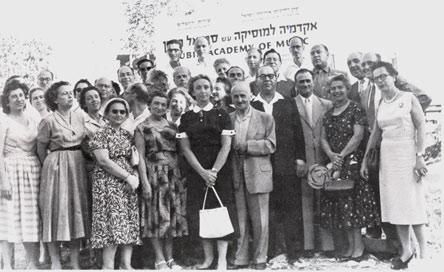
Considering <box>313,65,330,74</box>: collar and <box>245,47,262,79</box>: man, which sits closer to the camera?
<box>313,65,330,74</box>: collar

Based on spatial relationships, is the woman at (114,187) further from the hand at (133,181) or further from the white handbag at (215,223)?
the white handbag at (215,223)

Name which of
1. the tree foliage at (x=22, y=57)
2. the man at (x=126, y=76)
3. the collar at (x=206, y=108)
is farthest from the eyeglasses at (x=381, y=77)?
the tree foliage at (x=22, y=57)

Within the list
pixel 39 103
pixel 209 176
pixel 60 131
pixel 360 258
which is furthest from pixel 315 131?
pixel 39 103

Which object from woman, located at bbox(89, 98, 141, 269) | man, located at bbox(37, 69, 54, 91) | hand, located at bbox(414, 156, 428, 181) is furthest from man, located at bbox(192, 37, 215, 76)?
hand, located at bbox(414, 156, 428, 181)

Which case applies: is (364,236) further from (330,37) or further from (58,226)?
(58,226)

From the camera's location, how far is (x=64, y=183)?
5109mm

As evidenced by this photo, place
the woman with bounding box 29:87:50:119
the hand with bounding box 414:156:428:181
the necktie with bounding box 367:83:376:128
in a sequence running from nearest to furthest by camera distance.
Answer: the hand with bounding box 414:156:428:181
the necktie with bounding box 367:83:376:128
the woman with bounding box 29:87:50:119

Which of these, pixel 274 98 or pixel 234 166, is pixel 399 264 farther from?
pixel 274 98

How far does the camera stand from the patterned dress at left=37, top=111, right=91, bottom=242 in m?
5.09

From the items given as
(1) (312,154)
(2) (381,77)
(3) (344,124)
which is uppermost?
(2) (381,77)

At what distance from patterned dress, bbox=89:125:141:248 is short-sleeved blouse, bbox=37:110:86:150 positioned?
10.4 inches

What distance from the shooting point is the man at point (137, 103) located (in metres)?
5.21

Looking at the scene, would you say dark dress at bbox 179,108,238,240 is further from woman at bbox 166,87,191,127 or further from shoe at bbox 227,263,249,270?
shoe at bbox 227,263,249,270

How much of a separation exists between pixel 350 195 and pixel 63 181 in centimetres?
259
